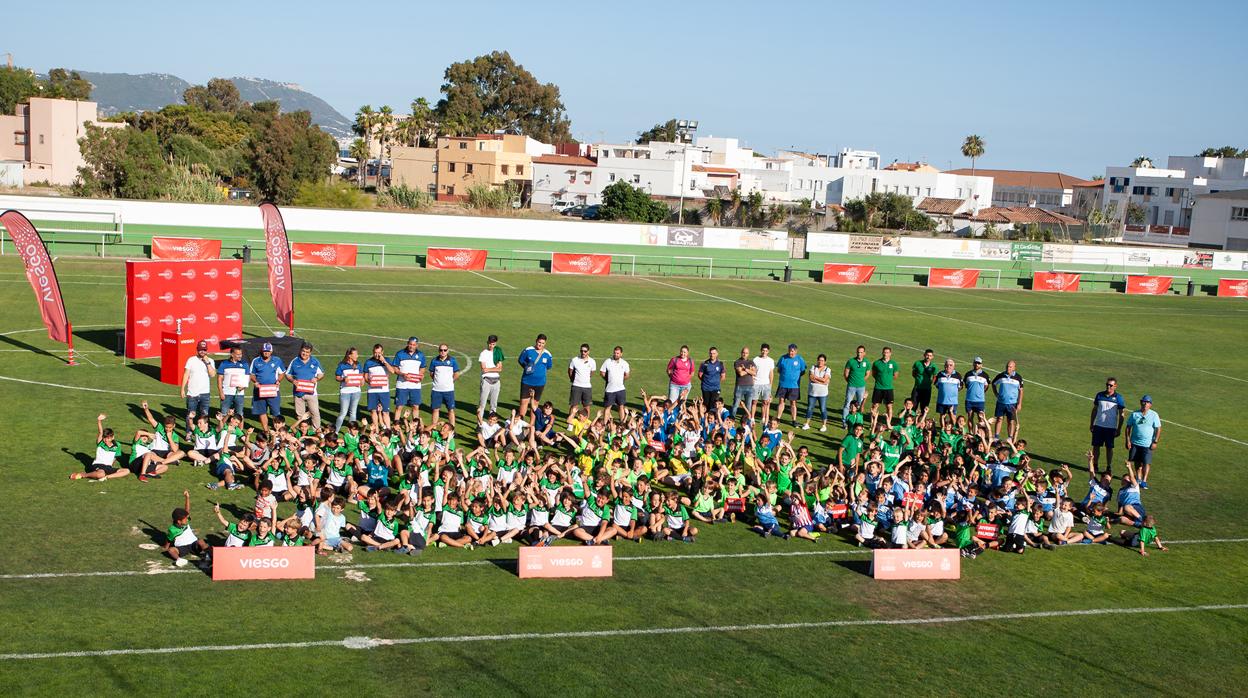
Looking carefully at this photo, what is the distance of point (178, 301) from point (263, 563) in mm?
13979

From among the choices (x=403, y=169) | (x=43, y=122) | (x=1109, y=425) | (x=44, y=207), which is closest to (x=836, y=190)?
(x=403, y=169)

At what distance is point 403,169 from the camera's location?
4075 inches

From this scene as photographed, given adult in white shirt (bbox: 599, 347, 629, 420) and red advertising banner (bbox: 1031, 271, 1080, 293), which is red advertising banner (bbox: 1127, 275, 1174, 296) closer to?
red advertising banner (bbox: 1031, 271, 1080, 293)

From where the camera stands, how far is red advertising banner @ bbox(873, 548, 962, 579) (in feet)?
44.2

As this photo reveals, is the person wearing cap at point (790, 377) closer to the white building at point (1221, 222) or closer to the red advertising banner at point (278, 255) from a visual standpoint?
the red advertising banner at point (278, 255)

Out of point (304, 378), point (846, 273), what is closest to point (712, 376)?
point (304, 378)

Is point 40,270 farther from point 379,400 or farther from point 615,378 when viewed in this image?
point 615,378

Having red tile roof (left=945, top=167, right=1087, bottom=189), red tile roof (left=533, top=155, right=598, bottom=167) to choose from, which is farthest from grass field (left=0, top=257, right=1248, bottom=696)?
red tile roof (left=945, top=167, right=1087, bottom=189)

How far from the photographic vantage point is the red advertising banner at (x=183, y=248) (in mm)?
43969

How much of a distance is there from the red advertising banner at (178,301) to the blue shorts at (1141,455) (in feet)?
61.8

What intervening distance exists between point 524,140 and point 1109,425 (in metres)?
88.6

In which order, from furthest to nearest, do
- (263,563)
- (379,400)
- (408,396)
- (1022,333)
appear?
(1022,333), (408,396), (379,400), (263,563)

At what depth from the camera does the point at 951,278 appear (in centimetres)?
5884

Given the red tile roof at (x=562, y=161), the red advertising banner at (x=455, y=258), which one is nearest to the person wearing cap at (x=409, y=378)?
the red advertising banner at (x=455, y=258)
